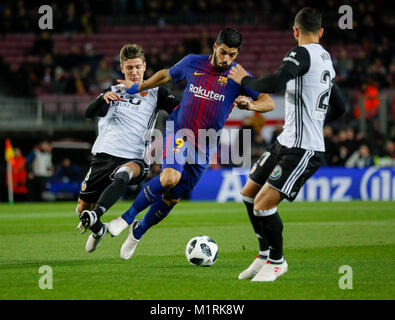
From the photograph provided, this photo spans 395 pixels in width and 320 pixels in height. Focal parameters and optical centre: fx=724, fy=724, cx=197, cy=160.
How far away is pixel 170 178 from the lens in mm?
7805

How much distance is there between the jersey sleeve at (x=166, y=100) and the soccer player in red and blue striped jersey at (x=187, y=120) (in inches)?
32.3

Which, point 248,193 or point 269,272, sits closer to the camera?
point 269,272

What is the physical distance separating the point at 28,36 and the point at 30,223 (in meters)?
16.2

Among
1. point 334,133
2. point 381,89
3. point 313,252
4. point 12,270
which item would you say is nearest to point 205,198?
point 334,133

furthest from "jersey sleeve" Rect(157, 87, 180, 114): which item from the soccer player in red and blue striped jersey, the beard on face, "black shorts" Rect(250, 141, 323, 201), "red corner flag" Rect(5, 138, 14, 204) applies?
"red corner flag" Rect(5, 138, 14, 204)

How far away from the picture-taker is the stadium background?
68.3ft

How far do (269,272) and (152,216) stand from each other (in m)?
1.92

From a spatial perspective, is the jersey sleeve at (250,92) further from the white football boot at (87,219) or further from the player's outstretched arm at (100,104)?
the white football boot at (87,219)

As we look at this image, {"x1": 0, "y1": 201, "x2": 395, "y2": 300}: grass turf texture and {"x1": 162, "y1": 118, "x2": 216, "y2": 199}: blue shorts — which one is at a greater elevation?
{"x1": 162, "y1": 118, "x2": 216, "y2": 199}: blue shorts

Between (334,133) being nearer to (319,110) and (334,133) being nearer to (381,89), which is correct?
(381,89)

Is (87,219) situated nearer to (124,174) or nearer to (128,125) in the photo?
(124,174)

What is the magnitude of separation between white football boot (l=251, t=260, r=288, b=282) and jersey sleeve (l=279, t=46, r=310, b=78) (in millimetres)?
1749

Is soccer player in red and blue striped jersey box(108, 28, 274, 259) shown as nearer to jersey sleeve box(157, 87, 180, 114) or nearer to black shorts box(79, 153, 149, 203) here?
black shorts box(79, 153, 149, 203)

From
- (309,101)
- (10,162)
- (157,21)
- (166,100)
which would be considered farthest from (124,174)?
(157,21)
